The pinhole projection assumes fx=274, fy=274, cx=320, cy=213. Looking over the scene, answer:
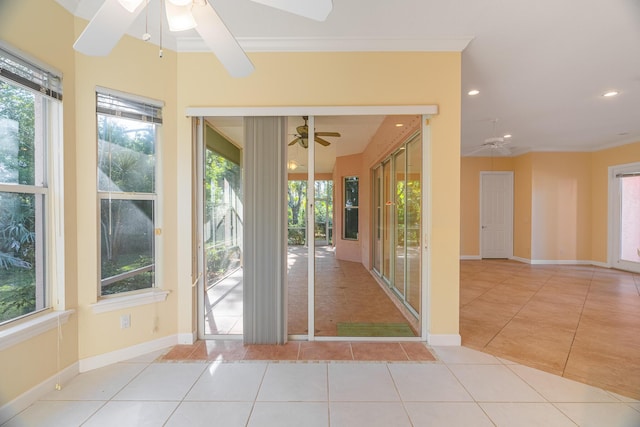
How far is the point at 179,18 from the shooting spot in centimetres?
131

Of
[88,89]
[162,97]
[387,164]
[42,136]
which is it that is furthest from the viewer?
[387,164]

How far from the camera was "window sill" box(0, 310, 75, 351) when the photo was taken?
68.1 inches

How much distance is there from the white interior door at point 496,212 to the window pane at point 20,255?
8.18m

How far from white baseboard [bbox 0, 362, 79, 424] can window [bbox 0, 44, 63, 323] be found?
0.51 meters

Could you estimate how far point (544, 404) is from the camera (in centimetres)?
186

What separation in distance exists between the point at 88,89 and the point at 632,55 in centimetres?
506

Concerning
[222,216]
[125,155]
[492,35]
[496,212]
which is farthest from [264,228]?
[496,212]

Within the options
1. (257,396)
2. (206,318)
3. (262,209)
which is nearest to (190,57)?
(262,209)

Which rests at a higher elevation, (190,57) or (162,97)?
(190,57)

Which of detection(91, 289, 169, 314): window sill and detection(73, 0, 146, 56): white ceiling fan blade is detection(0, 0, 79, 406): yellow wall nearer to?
detection(91, 289, 169, 314): window sill

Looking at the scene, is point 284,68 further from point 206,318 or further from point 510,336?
point 510,336

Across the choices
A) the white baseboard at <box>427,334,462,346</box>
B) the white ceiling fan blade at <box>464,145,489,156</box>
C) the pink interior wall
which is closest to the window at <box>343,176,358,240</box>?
the pink interior wall

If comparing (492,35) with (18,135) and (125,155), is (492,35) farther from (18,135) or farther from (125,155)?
(18,135)

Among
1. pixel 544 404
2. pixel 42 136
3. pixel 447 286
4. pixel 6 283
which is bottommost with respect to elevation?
pixel 544 404
